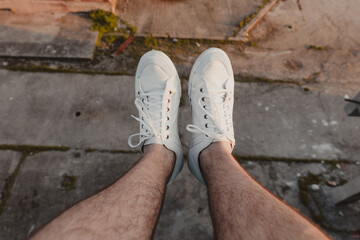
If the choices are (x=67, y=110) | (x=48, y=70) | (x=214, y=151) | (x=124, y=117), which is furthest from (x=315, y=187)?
(x=48, y=70)

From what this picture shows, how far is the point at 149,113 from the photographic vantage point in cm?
161

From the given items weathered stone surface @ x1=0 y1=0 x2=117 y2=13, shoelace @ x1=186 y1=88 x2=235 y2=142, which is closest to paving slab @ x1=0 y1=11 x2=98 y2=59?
weathered stone surface @ x1=0 y1=0 x2=117 y2=13

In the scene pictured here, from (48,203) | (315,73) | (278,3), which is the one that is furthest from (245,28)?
(48,203)

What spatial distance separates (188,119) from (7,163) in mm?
1392

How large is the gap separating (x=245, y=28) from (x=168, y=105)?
4.26 feet

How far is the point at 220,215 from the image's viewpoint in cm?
105

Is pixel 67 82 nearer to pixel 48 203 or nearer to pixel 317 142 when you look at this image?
pixel 48 203

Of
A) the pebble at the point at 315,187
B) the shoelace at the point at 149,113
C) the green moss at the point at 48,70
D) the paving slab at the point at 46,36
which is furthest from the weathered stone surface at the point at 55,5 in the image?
the pebble at the point at 315,187

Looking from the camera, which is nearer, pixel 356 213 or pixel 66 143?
pixel 356 213

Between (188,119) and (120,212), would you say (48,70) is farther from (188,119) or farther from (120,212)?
(120,212)

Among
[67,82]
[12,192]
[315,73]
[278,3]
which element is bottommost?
[12,192]

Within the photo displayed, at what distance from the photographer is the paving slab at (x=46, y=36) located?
2.09m

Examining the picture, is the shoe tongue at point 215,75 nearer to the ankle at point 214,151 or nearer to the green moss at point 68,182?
the ankle at point 214,151

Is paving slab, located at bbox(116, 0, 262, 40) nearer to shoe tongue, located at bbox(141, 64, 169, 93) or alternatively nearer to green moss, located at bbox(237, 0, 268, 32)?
green moss, located at bbox(237, 0, 268, 32)
